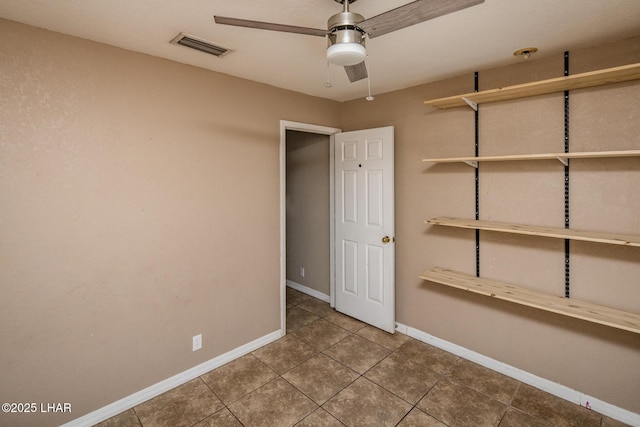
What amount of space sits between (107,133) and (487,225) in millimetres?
2818

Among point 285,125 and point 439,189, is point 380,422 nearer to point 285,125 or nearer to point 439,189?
point 439,189

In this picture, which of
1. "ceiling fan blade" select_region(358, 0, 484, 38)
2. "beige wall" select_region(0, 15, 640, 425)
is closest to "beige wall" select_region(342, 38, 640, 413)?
"beige wall" select_region(0, 15, 640, 425)

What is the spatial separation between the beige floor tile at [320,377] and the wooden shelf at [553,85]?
2397mm

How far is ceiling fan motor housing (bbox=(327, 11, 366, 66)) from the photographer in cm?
135

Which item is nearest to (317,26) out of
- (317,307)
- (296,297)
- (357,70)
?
(357,70)

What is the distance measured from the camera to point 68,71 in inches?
74.7

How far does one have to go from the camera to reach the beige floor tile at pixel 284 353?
268cm

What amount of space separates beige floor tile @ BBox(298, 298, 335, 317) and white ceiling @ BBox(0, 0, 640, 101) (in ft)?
8.61

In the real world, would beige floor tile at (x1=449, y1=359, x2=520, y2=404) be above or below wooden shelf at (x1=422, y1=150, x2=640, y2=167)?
below

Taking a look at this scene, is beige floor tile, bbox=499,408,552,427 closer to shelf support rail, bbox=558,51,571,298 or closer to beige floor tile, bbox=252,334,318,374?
shelf support rail, bbox=558,51,571,298

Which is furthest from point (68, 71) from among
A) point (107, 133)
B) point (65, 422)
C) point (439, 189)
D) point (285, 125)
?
point (439, 189)

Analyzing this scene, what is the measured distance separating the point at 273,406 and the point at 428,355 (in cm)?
146

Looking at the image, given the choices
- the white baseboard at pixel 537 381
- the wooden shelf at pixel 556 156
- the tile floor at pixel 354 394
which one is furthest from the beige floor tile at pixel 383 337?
the wooden shelf at pixel 556 156

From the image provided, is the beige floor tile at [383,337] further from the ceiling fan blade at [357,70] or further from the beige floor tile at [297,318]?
the ceiling fan blade at [357,70]
